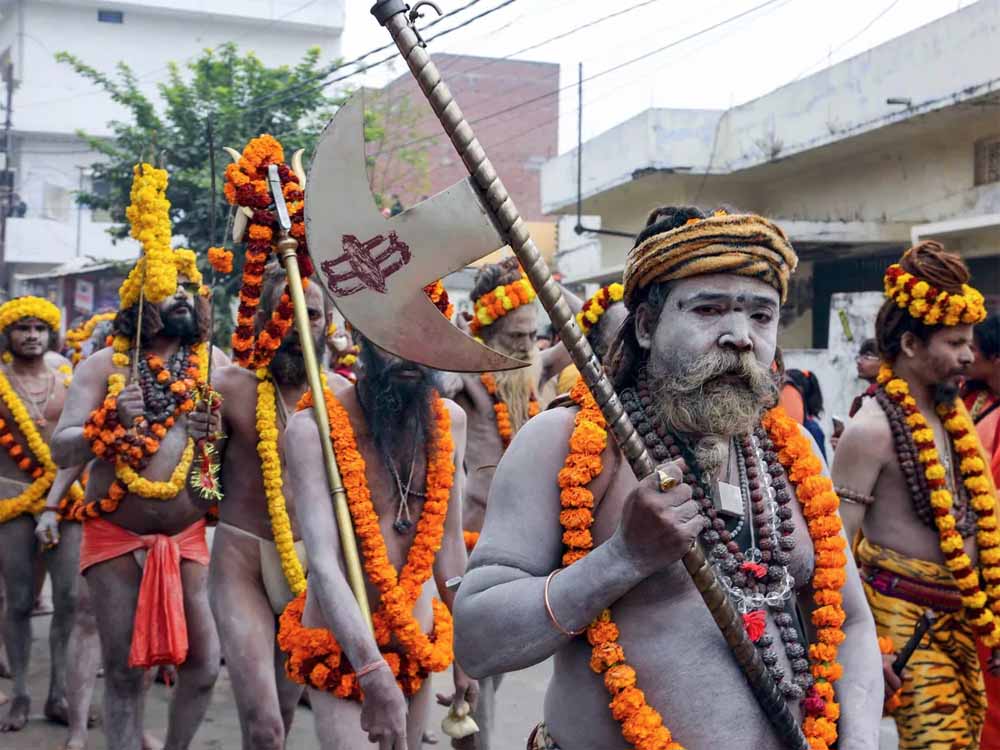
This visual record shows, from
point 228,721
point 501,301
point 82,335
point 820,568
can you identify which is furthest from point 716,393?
point 82,335

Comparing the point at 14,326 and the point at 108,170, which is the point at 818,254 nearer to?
the point at 108,170

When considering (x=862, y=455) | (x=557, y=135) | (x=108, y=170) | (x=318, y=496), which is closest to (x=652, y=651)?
(x=318, y=496)

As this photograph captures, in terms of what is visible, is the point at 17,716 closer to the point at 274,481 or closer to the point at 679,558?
the point at 274,481

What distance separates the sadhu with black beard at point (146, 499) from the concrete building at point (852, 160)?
8917mm

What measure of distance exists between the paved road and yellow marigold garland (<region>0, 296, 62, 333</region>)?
2342 mm

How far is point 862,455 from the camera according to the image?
4766 millimetres

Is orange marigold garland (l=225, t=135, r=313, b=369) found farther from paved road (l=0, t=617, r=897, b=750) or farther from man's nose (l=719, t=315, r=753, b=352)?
paved road (l=0, t=617, r=897, b=750)

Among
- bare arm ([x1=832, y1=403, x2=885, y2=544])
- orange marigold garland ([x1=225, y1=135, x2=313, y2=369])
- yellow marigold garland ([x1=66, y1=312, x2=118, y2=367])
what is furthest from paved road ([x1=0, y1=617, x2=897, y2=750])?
orange marigold garland ([x1=225, y1=135, x2=313, y2=369])

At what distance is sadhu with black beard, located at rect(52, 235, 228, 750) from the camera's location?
5.24 meters

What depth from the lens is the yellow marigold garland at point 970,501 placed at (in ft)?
14.9

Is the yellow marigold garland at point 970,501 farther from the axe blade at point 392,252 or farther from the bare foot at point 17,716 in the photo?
the bare foot at point 17,716

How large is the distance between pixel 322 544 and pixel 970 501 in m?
2.69

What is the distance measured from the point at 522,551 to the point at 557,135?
44204 mm

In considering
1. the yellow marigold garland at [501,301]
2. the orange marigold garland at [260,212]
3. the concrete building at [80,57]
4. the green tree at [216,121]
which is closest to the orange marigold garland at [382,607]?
the orange marigold garland at [260,212]
